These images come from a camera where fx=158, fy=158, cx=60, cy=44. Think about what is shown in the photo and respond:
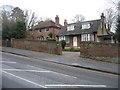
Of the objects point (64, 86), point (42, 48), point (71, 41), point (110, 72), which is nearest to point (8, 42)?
point (42, 48)

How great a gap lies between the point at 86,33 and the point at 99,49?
17.4 m

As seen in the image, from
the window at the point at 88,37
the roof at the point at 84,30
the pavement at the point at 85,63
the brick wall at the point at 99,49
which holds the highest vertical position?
the roof at the point at 84,30

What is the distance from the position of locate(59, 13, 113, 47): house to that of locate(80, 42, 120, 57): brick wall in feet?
52.3

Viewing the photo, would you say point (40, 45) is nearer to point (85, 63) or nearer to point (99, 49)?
point (99, 49)

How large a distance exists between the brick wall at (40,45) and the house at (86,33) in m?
14.0

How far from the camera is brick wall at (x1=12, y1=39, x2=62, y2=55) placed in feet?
67.4

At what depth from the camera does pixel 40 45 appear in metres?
23.0

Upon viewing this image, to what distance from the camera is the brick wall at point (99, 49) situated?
55.3ft

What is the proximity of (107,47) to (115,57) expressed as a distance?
1370 millimetres

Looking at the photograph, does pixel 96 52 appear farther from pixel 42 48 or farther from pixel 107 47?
pixel 42 48

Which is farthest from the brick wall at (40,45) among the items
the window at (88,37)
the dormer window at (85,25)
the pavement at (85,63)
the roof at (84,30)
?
the dormer window at (85,25)

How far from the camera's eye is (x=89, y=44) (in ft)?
60.0

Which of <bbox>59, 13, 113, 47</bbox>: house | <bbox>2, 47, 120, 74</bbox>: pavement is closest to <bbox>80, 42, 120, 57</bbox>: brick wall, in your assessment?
<bbox>2, 47, 120, 74</bbox>: pavement

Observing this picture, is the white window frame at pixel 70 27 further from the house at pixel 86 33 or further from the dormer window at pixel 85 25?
the dormer window at pixel 85 25
